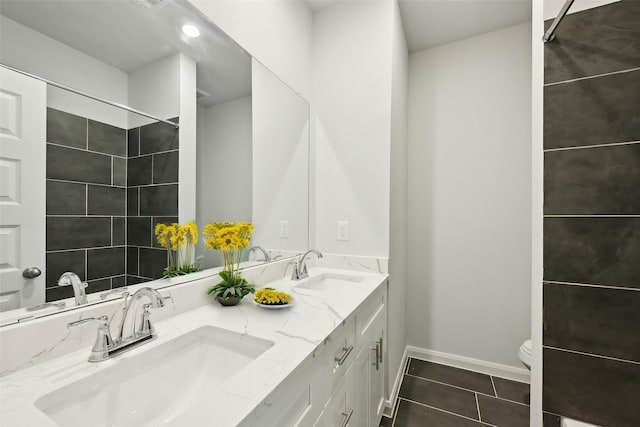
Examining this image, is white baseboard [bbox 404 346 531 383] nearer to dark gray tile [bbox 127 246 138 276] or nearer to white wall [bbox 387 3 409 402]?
white wall [bbox 387 3 409 402]

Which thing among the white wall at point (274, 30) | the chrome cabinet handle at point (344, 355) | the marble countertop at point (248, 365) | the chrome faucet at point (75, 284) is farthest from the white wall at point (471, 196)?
the chrome faucet at point (75, 284)

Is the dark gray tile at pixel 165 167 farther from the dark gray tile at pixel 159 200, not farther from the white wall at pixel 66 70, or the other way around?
the white wall at pixel 66 70

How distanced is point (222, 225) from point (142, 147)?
0.44 meters

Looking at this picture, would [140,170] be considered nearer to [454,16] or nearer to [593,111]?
[593,111]

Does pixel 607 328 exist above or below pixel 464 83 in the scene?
below

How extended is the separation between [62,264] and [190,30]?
979mm

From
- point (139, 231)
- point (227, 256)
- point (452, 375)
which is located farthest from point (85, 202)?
point (452, 375)

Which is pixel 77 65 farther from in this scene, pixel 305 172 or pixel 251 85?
pixel 305 172

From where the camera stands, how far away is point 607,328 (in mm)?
1154

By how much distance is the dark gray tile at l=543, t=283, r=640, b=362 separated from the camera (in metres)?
1.12

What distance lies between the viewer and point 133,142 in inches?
36.5

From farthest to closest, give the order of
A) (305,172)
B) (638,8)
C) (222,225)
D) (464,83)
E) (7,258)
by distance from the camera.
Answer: (464,83) < (305,172) < (222,225) < (638,8) < (7,258)

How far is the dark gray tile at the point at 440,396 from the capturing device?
1798 mm

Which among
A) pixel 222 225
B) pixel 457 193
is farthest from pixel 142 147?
pixel 457 193
